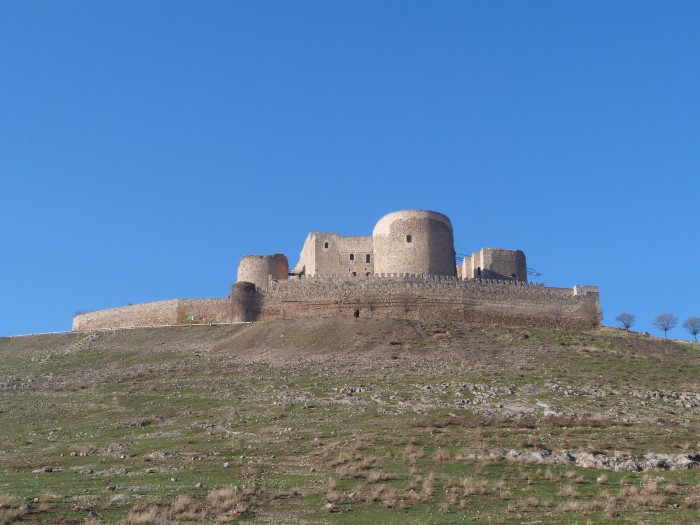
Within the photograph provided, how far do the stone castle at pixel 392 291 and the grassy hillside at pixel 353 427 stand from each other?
3.10 m

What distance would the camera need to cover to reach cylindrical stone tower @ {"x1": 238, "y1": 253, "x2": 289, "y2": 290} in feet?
180

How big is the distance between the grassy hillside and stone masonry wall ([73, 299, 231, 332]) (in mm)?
6626

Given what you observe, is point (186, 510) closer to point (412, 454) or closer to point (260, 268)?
point (412, 454)

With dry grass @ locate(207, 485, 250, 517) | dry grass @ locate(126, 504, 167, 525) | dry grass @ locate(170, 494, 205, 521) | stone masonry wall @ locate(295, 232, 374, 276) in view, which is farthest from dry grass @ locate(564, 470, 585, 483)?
stone masonry wall @ locate(295, 232, 374, 276)

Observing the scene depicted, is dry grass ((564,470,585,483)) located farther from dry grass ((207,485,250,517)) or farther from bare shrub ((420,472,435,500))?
dry grass ((207,485,250,517))

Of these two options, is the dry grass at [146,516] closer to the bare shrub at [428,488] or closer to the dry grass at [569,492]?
the bare shrub at [428,488]

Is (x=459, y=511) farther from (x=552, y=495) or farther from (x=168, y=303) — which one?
(x=168, y=303)

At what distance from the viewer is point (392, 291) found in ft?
152

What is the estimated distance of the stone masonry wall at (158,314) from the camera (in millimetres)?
50969

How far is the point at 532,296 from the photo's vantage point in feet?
158

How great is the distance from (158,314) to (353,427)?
31.3 m

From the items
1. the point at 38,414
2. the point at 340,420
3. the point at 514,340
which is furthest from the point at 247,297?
the point at 340,420

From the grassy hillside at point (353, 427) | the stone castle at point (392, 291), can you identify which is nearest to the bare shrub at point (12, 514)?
the grassy hillside at point (353, 427)

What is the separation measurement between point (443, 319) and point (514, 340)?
550cm
